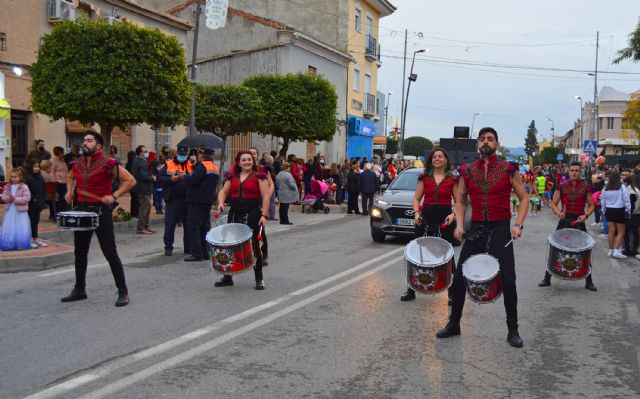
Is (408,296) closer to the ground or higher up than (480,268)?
closer to the ground

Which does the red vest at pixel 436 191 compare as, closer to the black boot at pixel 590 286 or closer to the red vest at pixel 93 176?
the black boot at pixel 590 286

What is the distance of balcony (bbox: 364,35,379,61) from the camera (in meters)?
44.5

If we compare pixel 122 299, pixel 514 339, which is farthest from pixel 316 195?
pixel 514 339

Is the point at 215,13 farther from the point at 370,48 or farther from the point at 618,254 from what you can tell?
the point at 370,48

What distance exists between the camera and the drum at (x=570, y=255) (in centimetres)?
878

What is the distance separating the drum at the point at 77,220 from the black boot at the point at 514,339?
4.33 metres

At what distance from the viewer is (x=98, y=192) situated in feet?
24.6

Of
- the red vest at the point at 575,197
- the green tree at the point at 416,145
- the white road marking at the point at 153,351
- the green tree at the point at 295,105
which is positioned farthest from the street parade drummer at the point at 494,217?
the green tree at the point at 416,145

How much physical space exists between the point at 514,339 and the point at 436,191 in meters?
2.49

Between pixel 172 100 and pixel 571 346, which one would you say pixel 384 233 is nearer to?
pixel 172 100

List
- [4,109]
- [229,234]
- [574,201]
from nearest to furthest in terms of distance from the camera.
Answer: [229,234] → [574,201] → [4,109]

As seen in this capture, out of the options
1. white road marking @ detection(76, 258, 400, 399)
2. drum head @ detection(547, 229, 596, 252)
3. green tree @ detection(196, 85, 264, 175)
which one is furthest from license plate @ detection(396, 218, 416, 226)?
green tree @ detection(196, 85, 264, 175)

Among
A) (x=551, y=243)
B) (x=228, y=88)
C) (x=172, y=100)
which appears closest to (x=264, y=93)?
(x=228, y=88)

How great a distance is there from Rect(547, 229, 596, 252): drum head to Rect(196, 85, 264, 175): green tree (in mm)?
15143
